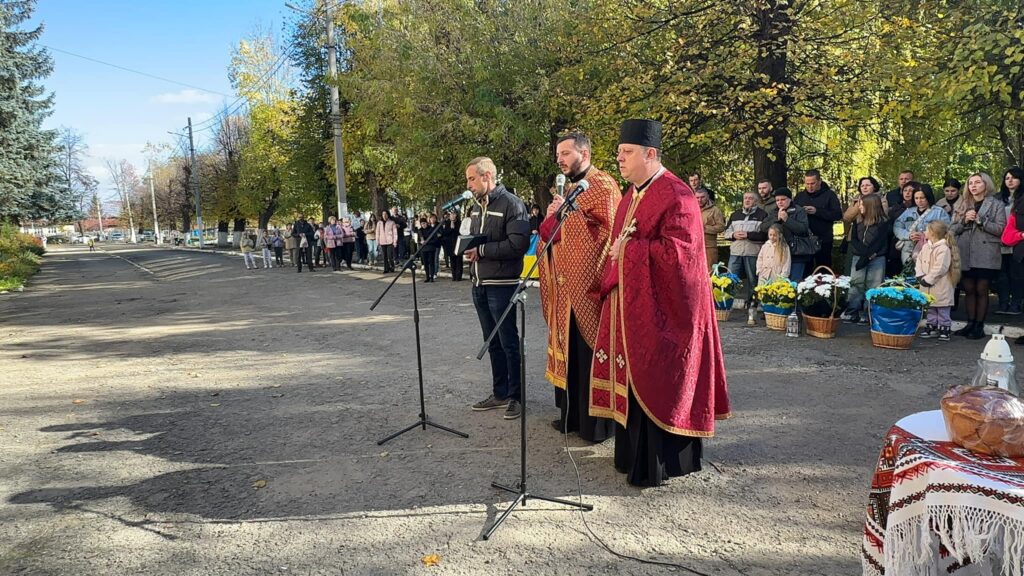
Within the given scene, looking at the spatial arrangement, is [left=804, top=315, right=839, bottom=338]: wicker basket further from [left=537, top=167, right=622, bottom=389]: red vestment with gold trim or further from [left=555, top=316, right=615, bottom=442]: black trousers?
[left=537, top=167, right=622, bottom=389]: red vestment with gold trim

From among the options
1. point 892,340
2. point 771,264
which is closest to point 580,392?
point 892,340

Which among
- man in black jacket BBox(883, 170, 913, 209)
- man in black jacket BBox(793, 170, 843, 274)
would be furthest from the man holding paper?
man in black jacket BBox(883, 170, 913, 209)

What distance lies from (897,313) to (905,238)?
1967mm

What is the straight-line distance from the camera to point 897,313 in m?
7.39

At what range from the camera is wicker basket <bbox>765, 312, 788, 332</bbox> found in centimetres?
861

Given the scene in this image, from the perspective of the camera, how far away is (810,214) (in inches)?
383

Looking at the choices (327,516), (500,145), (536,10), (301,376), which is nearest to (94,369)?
(301,376)

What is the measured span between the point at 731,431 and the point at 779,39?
9.23m

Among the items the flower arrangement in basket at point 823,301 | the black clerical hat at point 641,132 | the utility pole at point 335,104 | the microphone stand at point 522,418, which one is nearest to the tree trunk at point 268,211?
the utility pole at point 335,104

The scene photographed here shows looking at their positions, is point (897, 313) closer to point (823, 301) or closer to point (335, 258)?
point (823, 301)

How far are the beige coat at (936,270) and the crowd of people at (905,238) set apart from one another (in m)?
0.01

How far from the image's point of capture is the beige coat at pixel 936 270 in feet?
25.3

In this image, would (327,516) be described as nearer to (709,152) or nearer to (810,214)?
(810,214)

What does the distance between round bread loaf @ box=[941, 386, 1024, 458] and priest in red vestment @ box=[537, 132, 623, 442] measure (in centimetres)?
251
